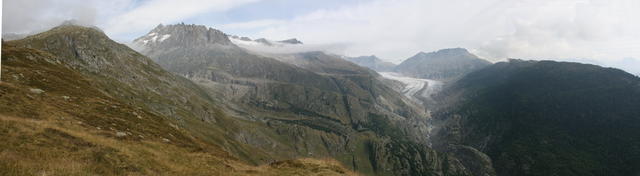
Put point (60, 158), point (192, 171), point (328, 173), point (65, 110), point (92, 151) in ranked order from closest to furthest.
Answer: point (60, 158)
point (92, 151)
point (192, 171)
point (328, 173)
point (65, 110)

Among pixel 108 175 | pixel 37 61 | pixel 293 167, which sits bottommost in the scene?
pixel 293 167

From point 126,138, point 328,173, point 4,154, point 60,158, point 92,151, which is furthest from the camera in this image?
point 126,138

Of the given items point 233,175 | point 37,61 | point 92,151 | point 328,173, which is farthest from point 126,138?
point 37,61

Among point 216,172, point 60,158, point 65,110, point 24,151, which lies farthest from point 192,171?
point 65,110

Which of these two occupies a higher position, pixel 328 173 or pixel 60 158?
pixel 60 158

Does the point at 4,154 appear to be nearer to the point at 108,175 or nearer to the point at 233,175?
the point at 108,175

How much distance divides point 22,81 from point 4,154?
41077mm

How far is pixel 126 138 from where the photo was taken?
32312 millimetres

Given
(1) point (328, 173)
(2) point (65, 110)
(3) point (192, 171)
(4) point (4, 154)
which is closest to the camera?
(4) point (4, 154)

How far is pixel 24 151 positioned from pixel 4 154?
2482 millimetres

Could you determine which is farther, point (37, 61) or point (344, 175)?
point (37, 61)

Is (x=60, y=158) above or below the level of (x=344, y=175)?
above

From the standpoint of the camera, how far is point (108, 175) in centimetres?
1814

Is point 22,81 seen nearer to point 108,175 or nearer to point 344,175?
point 108,175
